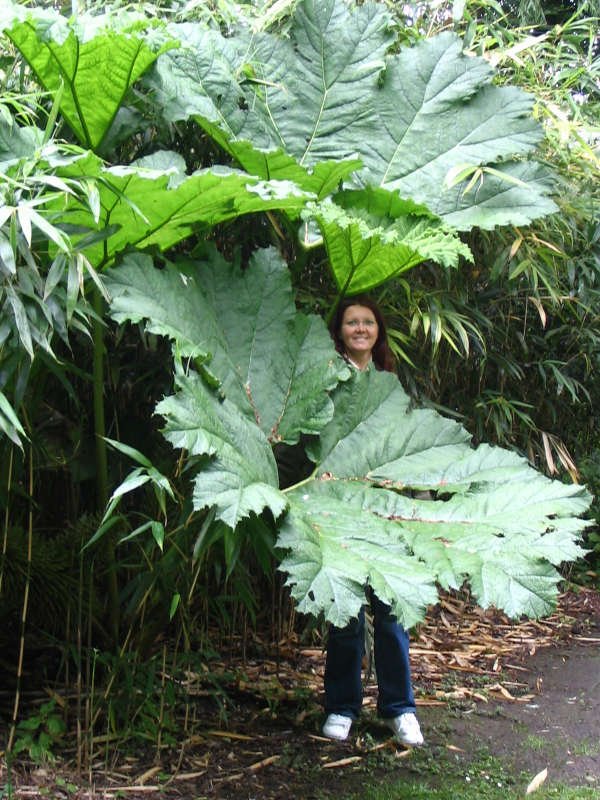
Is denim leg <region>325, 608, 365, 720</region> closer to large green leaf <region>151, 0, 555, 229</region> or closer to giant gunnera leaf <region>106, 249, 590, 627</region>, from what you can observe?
giant gunnera leaf <region>106, 249, 590, 627</region>

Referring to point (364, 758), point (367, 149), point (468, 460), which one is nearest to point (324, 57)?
point (367, 149)

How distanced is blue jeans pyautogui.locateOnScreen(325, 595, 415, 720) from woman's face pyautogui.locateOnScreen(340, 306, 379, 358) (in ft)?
2.32

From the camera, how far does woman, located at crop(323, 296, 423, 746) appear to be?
2371 millimetres

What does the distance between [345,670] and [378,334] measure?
0.97m

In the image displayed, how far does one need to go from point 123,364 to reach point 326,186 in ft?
2.55

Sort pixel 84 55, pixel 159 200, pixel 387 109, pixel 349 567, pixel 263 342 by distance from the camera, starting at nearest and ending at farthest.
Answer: pixel 349 567
pixel 159 200
pixel 84 55
pixel 263 342
pixel 387 109

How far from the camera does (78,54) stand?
2098 mm

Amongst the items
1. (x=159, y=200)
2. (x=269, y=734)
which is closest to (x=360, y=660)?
(x=269, y=734)

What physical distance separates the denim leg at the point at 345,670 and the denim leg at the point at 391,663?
0.18ft

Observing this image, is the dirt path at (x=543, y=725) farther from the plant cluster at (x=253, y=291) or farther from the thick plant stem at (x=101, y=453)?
the thick plant stem at (x=101, y=453)

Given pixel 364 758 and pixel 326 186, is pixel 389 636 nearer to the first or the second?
pixel 364 758

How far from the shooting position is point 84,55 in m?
2.10

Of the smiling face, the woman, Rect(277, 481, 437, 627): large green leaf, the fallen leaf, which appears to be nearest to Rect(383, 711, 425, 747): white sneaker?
the woman

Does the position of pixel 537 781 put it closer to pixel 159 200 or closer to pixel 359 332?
pixel 359 332
